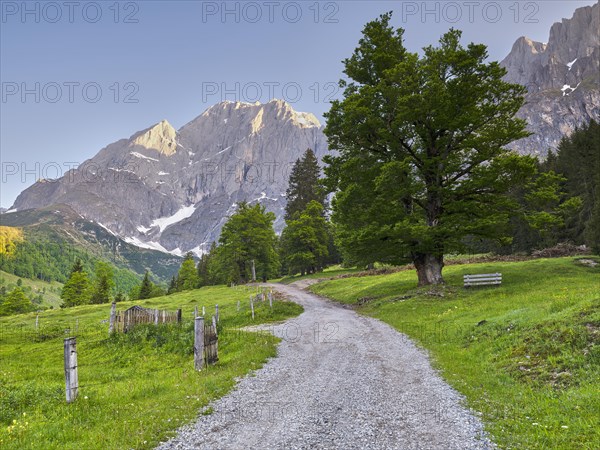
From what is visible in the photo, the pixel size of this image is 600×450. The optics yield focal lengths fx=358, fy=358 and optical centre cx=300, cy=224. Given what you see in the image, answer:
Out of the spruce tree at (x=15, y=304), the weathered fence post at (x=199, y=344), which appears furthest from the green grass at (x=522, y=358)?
the spruce tree at (x=15, y=304)

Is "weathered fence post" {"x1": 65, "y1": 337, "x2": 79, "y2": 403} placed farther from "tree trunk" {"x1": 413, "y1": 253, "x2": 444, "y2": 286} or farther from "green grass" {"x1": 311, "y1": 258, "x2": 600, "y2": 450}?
"tree trunk" {"x1": 413, "y1": 253, "x2": 444, "y2": 286}

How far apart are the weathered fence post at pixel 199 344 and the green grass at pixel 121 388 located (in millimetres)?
448

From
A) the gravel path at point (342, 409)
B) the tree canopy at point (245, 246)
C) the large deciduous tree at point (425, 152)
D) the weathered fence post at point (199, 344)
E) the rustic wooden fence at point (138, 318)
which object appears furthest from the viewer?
the tree canopy at point (245, 246)

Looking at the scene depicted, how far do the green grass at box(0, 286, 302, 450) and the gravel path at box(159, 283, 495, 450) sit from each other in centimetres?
74

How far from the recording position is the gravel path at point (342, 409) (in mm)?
7223

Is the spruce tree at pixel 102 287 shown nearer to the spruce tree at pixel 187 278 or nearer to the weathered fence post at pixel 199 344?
the spruce tree at pixel 187 278

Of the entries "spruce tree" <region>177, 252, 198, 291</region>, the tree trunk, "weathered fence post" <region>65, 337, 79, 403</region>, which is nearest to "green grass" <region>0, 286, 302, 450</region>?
"weathered fence post" <region>65, 337, 79, 403</region>

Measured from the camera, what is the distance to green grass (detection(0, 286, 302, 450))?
7.67 meters

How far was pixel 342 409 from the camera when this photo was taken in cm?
903

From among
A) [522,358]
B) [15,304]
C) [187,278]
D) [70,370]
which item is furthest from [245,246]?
[15,304]

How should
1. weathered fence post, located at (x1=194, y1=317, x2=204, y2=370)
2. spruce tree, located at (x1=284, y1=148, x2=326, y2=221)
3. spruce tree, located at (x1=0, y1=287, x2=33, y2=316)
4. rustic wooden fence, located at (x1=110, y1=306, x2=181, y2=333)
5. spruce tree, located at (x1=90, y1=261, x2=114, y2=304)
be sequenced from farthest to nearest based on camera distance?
spruce tree, located at (x1=90, y1=261, x2=114, y2=304)
spruce tree, located at (x1=0, y1=287, x2=33, y2=316)
spruce tree, located at (x1=284, y1=148, x2=326, y2=221)
rustic wooden fence, located at (x1=110, y1=306, x2=181, y2=333)
weathered fence post, located at (x1=194, y1=317, x2=204, y2=370)

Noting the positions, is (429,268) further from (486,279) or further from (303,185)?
(303,185)

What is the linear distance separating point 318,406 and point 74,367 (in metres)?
6.89

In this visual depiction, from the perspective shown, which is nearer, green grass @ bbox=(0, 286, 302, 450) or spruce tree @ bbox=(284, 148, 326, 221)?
green grass @ bbox=(0, 286, 302, 450)
